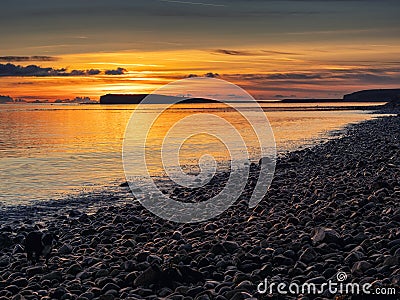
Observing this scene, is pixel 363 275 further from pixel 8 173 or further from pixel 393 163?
pixel 8 173

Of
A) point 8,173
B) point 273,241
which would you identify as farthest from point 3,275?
point 8,173

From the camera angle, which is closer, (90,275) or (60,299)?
(60,299)

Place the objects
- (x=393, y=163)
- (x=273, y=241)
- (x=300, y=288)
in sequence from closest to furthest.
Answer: (x=300, y=288) < (x=273, y=241) < (x=393, y=163)

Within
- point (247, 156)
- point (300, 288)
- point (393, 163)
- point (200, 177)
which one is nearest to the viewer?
point (300, 288)

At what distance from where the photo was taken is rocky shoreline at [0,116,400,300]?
7.64 metres

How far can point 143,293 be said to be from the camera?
7621mm

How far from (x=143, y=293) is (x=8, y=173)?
19795 mm

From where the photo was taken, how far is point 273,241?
9.73 m

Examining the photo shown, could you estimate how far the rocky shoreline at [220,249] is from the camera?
7.64 metres

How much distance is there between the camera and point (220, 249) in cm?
945

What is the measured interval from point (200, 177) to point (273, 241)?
1327 cm

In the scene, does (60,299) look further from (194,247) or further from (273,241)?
(273,241)

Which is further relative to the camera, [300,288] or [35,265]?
[35,265]

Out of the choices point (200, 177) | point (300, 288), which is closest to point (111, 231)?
point (300, 288)
